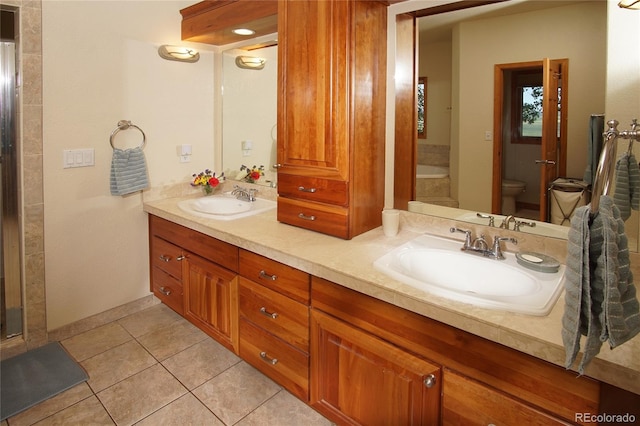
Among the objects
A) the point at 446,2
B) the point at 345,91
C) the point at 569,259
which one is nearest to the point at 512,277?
the point at 569,259

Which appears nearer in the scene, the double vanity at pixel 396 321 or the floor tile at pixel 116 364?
the double vanity at pixel 396 321

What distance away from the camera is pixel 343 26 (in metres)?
1.77

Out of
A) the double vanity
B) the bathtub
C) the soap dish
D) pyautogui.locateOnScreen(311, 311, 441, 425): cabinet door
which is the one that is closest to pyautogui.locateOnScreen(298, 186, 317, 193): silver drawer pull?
the double vanity

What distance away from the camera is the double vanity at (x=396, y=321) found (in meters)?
1.07

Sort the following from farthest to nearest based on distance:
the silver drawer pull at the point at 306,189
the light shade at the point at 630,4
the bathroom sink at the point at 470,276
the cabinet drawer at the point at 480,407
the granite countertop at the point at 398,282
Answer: the silver drawer pull at the point at 306,189 → the light shade at the point at 630,4 → the bathroom sink at the point at 470,276 → the cabinet drawer at the point at 480,407 → the granite countertop at the point at 398,282

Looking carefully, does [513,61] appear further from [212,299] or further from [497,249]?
[212,299]

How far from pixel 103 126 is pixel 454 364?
7.86ft

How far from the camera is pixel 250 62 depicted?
9.25ft

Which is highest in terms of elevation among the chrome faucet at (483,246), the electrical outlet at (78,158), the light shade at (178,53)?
the light shade at (178,53)

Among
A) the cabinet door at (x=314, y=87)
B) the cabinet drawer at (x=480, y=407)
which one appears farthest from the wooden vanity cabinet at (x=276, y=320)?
the cabinet drawer at (x=480, y=407)

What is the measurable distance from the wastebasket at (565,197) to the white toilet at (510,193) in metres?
0.12

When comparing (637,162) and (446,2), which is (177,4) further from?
(637,162)

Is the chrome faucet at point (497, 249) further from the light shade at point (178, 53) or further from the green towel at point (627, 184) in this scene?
the light shade at point (178, 53)

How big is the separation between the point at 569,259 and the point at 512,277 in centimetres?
64
